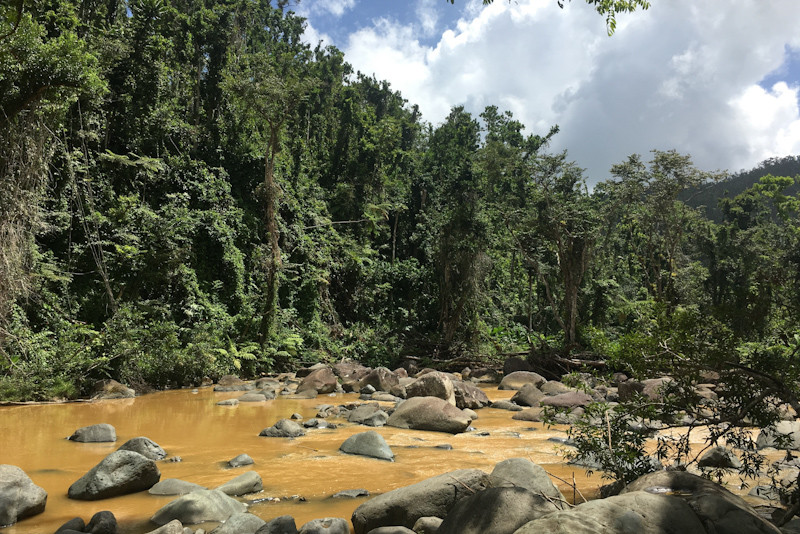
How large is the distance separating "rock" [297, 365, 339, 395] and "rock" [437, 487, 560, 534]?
10782 millimetres

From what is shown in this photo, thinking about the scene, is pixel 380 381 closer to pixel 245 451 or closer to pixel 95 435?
pixel 245 451

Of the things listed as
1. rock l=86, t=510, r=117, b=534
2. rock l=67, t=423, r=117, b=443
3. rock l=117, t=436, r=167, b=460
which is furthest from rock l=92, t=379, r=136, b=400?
rock l=86, t=510, r=117, b=534

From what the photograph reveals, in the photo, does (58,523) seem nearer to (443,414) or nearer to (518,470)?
(518,470)

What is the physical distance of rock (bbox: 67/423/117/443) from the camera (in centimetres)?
763

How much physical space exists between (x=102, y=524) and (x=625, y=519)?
12.2 feet

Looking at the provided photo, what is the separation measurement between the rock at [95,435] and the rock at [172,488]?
298cm

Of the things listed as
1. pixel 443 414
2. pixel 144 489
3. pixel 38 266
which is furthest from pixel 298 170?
pixel 144 489

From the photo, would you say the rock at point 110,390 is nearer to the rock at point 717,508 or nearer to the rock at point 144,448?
the rock at point 144,448

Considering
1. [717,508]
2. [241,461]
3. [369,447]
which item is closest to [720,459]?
[717,508]

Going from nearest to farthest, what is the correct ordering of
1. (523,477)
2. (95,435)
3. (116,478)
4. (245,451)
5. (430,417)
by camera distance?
(523,477) < (116,478) < (245,451) < (95,435) < (430,417)

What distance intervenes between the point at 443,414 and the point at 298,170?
19.9m

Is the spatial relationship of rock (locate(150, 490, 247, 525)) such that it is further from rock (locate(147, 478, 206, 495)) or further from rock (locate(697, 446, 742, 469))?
rock (locate(697, 446, 742, 469))

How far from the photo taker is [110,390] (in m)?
12.3

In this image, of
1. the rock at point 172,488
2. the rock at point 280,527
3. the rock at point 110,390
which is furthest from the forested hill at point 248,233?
the rock at point 172,488
